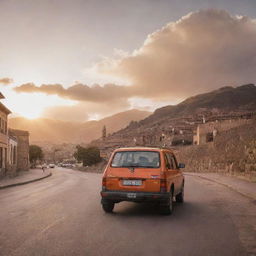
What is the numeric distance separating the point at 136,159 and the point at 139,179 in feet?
2.81

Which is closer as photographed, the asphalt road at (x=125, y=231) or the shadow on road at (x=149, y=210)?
the asphalt road at (x=125, y=231)

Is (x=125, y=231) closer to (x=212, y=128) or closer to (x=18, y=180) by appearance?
(x=18, y=180)

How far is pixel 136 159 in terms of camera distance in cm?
1083

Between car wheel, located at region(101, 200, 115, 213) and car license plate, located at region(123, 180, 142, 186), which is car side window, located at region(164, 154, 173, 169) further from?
car wheel, located at region(101, 200, 115, 213)

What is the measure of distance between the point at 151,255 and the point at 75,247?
1.31m

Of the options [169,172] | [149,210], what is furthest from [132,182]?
[149,210]

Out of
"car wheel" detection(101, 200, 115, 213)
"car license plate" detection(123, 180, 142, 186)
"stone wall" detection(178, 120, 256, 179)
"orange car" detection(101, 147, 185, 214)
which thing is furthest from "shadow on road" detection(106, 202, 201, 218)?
"stone wall" detection(178, 120, 256, 179)

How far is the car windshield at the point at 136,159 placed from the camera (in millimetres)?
10531

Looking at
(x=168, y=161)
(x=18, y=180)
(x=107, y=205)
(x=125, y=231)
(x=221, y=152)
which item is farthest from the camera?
(x=221, y=152)

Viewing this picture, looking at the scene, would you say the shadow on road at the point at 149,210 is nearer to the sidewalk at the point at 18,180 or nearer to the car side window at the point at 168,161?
the car side window at the point at 168,161

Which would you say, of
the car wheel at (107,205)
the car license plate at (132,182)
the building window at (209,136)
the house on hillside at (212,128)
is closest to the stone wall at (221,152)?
the house on hillside at (212,128)

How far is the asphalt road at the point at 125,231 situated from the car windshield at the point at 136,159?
1.33 metres

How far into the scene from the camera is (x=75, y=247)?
20.4ft

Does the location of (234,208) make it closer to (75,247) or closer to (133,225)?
(133,225)
